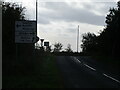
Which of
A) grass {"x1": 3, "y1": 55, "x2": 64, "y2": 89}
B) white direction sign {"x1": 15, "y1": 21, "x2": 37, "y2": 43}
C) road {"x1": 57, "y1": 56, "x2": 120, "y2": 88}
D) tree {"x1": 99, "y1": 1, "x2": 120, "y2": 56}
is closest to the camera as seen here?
grass {"x1": 3, "y1": 55, "x2": 64, "y2": 89}

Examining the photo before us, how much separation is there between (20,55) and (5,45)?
1.55 m

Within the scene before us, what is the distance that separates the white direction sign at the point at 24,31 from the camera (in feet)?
86.1

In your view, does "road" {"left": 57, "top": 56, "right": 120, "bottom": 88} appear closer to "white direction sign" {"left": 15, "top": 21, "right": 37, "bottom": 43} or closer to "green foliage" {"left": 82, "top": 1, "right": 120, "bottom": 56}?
"white direction sign" {"left": 15, "top": 21, "right": 37, "bottom": 43}

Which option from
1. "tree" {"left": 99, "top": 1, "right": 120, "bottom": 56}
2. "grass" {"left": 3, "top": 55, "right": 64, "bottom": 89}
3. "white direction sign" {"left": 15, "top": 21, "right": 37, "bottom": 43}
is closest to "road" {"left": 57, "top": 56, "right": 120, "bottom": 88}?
"grass" {"left": 3, "top": 55, "right": 64, "bottom": 89}

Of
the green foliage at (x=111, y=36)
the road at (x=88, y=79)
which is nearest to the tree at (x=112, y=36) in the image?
the green foliage at (x=111, y=36)

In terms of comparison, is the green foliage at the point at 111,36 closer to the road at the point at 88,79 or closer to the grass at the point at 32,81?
the road at the point at 88,79

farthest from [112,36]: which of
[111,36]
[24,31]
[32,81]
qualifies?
[32,81]

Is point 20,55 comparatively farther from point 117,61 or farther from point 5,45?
point 117,61


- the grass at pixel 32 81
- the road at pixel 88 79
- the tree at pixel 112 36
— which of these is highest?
the tree at pixel 112 36

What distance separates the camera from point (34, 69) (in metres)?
28.0

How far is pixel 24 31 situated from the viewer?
26375 mm

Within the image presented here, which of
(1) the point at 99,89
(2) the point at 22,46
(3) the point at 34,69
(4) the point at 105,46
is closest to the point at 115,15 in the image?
(4) the point at 105,46

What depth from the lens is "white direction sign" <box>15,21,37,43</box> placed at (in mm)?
26250

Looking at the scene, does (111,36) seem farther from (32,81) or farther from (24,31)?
(32,81)
